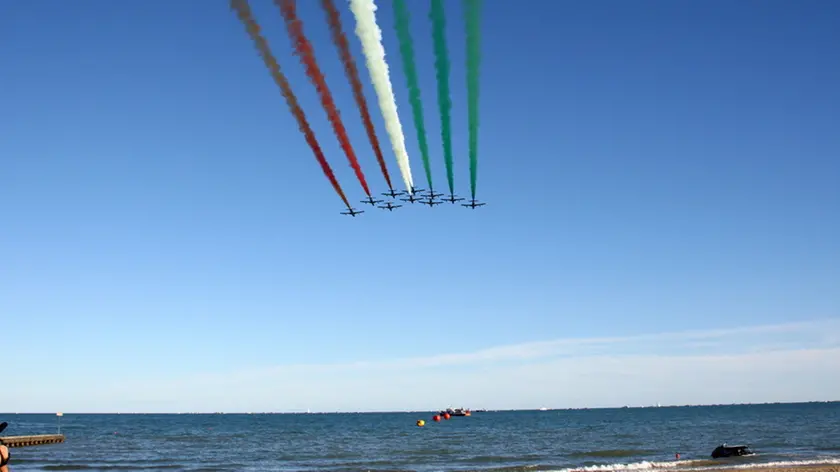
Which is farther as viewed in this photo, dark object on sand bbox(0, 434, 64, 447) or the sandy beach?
dark object on sand bbox(0, 434, 64, 447)

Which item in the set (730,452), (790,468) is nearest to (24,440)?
(730,452)

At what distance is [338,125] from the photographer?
32.2 meters

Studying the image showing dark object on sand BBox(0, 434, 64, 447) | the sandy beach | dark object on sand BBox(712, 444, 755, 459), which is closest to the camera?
the sandy beach

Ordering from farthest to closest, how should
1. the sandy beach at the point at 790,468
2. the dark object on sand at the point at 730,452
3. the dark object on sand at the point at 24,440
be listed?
the dark object on sand at the point at 24,440
the dark object on sand at the point at 730,452
the sandy beach at the point at 790,468

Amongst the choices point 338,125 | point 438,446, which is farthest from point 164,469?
point 338,125

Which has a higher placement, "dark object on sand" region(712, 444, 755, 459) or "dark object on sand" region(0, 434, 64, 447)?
"dark object on sand" region(0, 434, 64, 447)

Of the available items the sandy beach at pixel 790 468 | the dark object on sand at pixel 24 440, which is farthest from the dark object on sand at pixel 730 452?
the dark object on sand at pixel 24 440

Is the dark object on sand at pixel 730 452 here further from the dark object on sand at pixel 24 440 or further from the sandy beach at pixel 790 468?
the dark object on sand at pixel 24 440

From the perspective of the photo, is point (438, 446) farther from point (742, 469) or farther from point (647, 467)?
point (742, 469)

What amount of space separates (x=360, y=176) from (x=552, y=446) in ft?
245

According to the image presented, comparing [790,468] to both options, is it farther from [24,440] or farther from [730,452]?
[24,440]

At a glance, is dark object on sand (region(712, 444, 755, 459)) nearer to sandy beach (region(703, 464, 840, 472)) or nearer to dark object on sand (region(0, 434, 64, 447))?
sandy beach (region(703, 464, 840, 472))

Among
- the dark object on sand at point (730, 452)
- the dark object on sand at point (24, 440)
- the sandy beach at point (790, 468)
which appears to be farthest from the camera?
the dark object on sand at point (24, 440)

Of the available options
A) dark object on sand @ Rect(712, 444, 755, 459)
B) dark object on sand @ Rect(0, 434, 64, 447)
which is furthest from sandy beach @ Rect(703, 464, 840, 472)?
dark object on sand @ Rect(0, 434, 64, 447)
